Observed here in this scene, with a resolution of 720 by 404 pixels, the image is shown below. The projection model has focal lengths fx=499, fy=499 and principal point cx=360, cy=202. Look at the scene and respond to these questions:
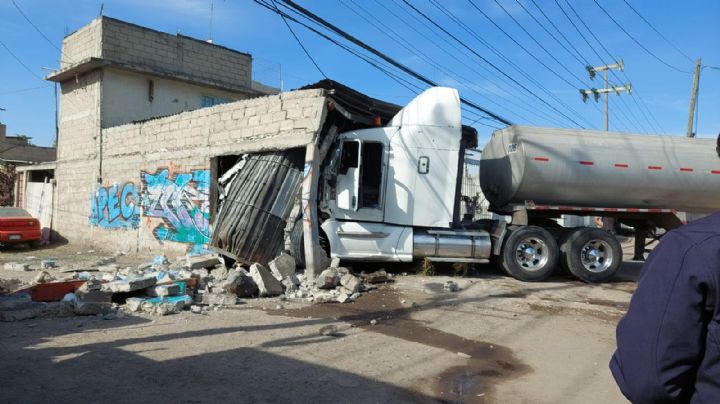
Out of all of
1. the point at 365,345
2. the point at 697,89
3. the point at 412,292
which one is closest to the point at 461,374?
the point at 365,345

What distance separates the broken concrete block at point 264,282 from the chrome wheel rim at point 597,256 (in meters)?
6.43

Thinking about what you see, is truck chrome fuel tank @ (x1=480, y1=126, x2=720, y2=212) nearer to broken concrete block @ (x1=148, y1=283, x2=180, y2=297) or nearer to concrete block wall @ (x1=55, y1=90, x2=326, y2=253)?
concrete block wall @ (x1=55, y1=90, x2=326, y2=253)

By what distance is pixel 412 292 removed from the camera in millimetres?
8508

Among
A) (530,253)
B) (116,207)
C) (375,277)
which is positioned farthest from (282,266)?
(116,207)

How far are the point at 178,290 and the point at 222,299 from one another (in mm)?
635

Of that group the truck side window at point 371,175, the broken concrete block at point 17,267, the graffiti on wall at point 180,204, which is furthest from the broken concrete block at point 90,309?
the broken concrete block at point 17,267

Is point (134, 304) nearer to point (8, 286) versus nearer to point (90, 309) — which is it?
point (90, 309)

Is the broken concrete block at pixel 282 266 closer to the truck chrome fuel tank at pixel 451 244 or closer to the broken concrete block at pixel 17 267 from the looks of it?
the truck chrome fuel tank at pixel 451 244

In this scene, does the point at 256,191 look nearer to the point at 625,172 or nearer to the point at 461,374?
the point at 461,374

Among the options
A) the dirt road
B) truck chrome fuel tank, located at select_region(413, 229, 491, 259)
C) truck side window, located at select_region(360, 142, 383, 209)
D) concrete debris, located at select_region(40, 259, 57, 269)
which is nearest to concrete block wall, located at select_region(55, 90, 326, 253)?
truck side window, located at select_region(360, 142, 383, 209)

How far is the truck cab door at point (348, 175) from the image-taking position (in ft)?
30.6

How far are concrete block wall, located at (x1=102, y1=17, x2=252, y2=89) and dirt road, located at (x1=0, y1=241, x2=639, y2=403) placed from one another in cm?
1351

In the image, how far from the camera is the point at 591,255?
411 inches

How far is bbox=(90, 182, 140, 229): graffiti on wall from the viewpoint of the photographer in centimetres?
1407
